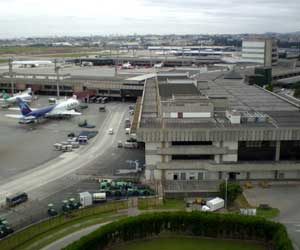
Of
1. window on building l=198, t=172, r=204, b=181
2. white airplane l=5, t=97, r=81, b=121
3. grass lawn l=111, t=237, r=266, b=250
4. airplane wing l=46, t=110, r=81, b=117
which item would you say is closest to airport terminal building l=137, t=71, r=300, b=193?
window on building l=198, t=172, r=204, b=181

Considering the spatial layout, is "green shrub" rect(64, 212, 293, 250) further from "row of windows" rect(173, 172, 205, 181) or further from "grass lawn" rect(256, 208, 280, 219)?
"row of windows" rect(173, 172, 205, 181)

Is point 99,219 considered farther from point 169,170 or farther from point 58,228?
point 169,170

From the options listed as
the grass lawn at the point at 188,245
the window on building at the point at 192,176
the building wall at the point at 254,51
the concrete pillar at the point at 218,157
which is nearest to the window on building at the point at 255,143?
the concrete pillar at the point at 218,157

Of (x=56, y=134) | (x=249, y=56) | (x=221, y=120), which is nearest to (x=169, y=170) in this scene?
(x=221, y=120)

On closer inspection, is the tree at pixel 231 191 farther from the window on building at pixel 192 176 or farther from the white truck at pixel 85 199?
the white truck at pixel 85 199

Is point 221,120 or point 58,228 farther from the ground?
point 221,120
